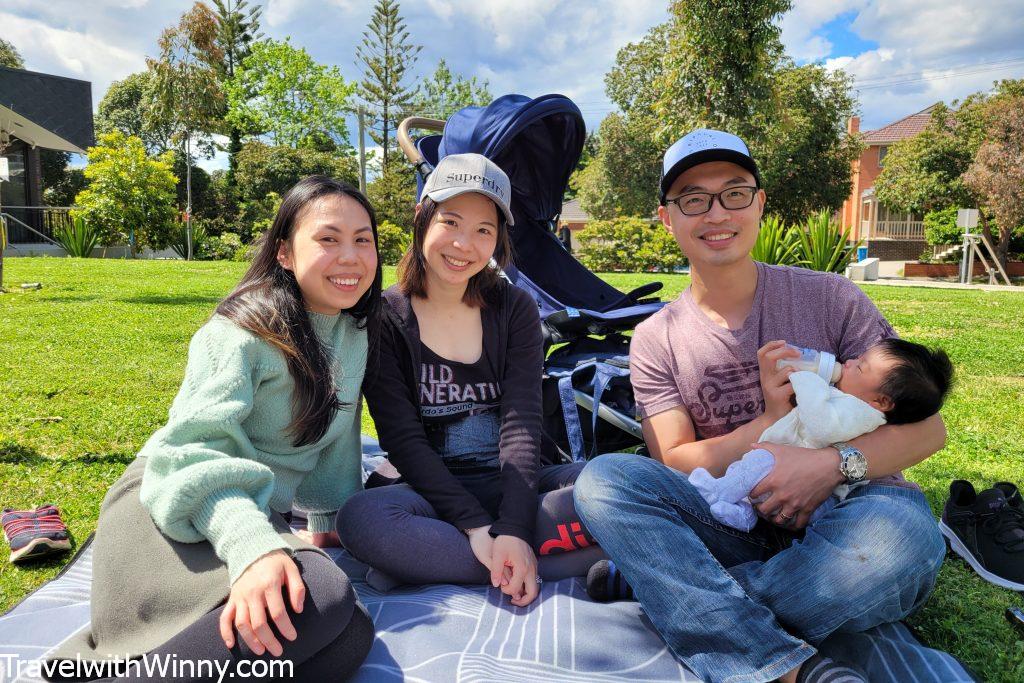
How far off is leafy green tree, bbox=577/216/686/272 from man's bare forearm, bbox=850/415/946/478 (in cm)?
1618

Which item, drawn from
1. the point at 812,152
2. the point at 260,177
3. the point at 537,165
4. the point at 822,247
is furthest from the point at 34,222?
the point at 812,152

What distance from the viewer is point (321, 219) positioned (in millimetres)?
2102

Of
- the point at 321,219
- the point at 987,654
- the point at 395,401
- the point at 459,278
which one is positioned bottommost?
the point at 987,654

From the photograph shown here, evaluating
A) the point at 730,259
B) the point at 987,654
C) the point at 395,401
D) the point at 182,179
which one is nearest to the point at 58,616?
the point at 395,401

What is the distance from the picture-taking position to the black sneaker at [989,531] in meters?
2.37

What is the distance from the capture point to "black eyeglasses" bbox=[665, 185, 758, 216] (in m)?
2.27

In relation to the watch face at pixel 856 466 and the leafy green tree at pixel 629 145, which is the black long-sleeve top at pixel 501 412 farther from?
the leafy green tree at pixel 629 145

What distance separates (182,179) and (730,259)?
30101 mm

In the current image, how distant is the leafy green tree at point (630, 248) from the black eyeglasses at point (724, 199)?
52.2 feet

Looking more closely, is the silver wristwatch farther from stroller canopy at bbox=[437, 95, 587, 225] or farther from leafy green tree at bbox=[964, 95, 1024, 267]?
leafy green tree at bbox=[964, 95, 1024, 267]

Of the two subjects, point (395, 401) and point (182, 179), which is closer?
point (395, 401)

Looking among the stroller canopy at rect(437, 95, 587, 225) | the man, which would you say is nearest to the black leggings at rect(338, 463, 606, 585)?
the man

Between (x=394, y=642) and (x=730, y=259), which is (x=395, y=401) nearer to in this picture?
(x=394, y=642)

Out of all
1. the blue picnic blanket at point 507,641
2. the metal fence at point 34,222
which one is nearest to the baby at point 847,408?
the blue picnic blanket at point 507,641
